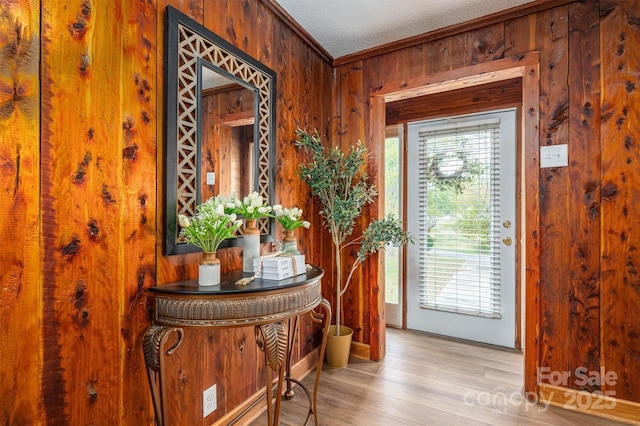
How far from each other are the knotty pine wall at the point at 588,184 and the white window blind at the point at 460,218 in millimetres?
880

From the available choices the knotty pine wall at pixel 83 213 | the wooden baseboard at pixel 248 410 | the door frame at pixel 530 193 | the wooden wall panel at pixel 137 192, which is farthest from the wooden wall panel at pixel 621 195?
the wooden wall panel at pixel 137 192

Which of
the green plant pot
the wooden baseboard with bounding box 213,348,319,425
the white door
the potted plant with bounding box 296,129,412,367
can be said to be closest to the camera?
the wooden baseboard with bounding box 213,348,319,425

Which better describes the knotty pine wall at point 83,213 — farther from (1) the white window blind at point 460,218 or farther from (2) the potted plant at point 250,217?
(1) the white window blind at point 460,218

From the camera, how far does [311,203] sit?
8.30ft

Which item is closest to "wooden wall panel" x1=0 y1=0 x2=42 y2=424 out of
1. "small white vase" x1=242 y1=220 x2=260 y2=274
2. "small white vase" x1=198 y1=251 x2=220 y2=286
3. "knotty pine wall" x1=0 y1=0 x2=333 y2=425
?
"knotty pine wall" x1=0 y1=0 x2=333 y2=425

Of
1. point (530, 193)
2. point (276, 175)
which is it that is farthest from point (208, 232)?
point (530, 193)

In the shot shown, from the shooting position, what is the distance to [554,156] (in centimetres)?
201

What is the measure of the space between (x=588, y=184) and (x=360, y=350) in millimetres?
2031

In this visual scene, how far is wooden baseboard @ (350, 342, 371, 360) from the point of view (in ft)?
8.55

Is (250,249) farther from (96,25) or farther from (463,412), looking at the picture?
(463,412)

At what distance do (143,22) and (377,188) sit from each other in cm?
187
